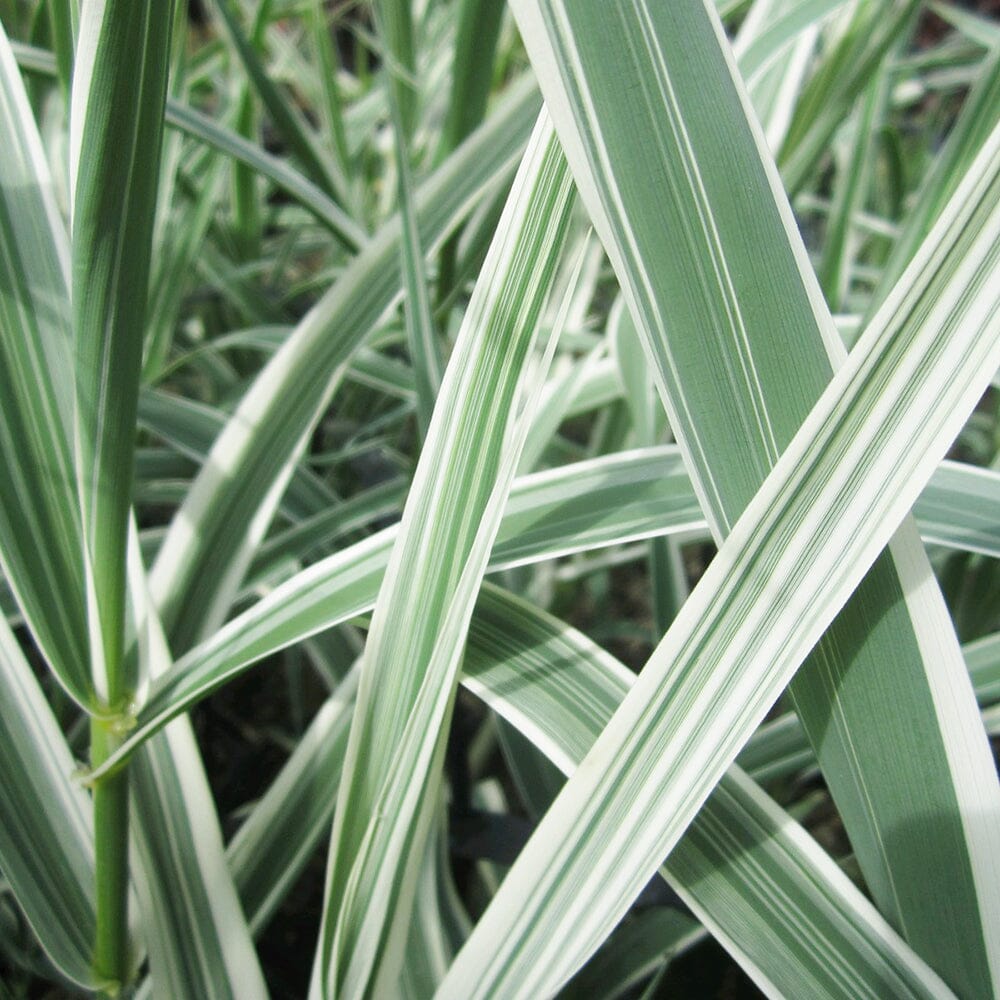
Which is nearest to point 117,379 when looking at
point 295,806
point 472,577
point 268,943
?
point 472,577

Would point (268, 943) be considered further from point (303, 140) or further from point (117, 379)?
point (303, 140)

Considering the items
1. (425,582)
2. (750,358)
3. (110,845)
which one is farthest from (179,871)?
(750,358)

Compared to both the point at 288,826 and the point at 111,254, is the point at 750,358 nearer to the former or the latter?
the point at 111,254

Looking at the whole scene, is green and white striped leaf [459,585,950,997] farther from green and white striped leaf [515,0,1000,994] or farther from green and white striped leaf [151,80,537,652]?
green and white striped leaf [151,80,537,652]

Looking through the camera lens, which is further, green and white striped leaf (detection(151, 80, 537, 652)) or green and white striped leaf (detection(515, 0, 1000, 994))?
green and white striped leaf (detection(151, 80, 537, 652))

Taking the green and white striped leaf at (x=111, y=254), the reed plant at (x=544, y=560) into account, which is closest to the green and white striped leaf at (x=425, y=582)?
the reed plant at (x=544, y=560)

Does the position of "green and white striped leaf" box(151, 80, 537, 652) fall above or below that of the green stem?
above

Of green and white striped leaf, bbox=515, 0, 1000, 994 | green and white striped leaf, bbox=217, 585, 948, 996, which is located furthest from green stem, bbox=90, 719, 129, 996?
green and white striped leaf, bbox=515, 0, 1000, 994

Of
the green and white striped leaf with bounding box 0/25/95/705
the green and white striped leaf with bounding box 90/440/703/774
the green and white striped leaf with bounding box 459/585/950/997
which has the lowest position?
the green and white striped leaf with bounding box 459/585/950/997
